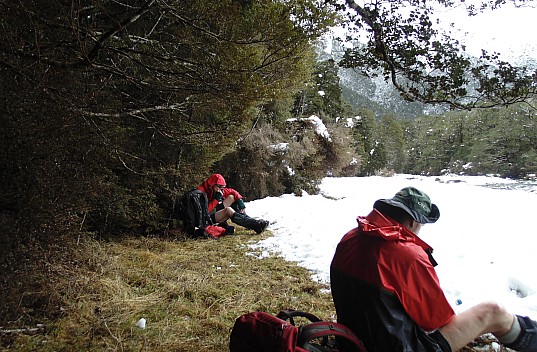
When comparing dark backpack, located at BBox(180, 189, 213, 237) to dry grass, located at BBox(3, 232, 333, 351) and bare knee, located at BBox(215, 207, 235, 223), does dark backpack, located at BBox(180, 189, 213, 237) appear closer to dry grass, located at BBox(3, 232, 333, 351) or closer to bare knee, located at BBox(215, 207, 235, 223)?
bare knee, located at BBox(215, 207, 235, 223)

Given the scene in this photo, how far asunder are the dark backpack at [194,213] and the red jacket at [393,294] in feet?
16.0

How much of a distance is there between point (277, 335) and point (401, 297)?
2.34 ft

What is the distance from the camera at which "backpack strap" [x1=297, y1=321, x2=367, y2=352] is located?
1.73 meters

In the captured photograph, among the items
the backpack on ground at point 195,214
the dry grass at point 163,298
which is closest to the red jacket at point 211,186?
the backpack on ground at point 195,214

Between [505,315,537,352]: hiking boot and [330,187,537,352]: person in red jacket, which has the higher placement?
[330,187,537,352]: person in red jacket

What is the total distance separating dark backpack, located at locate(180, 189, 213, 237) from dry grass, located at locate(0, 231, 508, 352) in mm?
1299

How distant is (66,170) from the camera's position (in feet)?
11.8

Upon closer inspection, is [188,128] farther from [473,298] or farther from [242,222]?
[473,298]

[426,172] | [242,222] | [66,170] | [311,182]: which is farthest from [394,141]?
[66,170]

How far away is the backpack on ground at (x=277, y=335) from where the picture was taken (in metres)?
1.67

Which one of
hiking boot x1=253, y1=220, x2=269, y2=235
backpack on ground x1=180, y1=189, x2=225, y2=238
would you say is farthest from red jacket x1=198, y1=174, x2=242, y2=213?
hiking boot x1=253, y1=220, x2=269, y2=235

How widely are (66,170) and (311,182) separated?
12.7 metres

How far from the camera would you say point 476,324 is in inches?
81.4

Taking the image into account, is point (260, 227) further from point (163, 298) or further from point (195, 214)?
point (163, 298)
